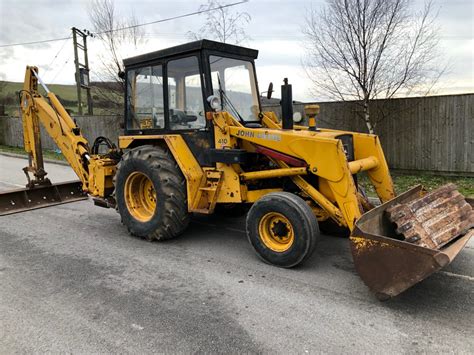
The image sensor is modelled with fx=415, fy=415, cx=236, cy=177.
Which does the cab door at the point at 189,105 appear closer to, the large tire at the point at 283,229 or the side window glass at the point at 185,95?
the side window glass at the point at 185,95

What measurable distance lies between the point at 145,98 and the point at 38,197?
306 cm

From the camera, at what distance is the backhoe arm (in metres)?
6.92

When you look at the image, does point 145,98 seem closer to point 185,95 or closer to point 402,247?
point 185,95

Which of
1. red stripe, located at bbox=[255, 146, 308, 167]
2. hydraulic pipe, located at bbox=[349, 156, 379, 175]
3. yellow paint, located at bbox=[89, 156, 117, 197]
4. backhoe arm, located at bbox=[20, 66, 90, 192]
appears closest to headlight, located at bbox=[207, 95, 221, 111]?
red stripe, located at bbox=[255, 146, 308, 167]

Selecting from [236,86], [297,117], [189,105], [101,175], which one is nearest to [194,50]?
[189,105]

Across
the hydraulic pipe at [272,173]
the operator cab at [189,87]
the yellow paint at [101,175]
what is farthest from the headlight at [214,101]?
the yellow paint at [101,175]

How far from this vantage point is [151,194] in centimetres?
610

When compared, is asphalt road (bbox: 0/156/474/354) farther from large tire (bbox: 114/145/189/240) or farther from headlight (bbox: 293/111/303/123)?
headlight (bbox: 293/111/303/123)

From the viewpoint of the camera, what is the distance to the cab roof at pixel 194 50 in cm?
535

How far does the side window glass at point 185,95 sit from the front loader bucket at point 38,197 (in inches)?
131

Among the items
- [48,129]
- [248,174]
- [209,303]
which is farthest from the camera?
[48,129]

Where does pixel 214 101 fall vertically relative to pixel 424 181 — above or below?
above

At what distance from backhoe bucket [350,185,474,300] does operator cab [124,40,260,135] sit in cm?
235

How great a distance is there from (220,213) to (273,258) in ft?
8.25
